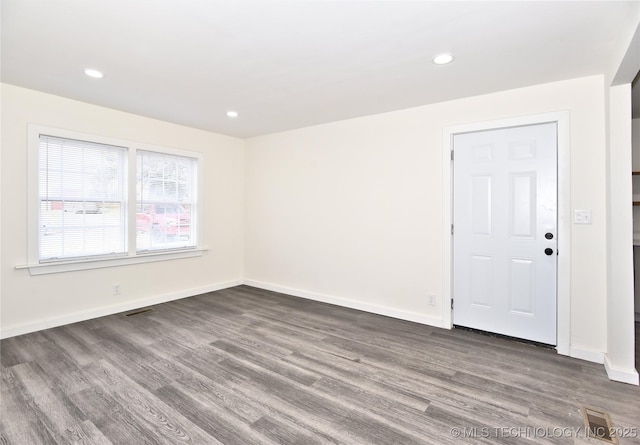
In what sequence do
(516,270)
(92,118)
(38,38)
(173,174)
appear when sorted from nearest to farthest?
(38,38)
(516,270)
(92,118)
(173,174)

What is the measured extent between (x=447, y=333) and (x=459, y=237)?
105 cm

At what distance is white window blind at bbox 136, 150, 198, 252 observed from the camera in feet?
14.1

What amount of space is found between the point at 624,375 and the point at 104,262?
5.27m

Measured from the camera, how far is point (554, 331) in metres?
2.99

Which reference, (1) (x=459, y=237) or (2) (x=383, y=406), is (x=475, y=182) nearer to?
(1) (x=459, y=237)

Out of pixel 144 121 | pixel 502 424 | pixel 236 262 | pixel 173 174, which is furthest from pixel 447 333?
pixel 144 121

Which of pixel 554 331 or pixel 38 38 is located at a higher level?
pixel 38 38

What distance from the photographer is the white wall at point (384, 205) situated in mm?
2814

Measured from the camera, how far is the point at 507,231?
10.6ft

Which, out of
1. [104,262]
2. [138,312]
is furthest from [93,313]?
[104,262]

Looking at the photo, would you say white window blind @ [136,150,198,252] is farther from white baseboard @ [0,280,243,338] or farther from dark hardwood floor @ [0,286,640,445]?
dark hardwood floor @ [0,286,640,445]

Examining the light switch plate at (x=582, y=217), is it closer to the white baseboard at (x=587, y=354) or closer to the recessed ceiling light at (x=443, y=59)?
the white baseboard at (x=587, y=354)

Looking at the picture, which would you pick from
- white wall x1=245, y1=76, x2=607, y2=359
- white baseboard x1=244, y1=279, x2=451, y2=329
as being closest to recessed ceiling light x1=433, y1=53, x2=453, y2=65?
white wall x1=245, y1=76, x2=607, y2=359

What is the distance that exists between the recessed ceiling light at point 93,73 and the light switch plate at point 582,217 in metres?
4.49
